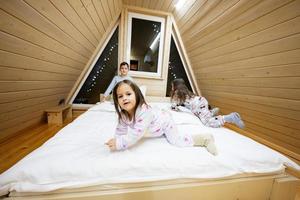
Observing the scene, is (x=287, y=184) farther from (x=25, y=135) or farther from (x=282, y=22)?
(x=25, y=135)

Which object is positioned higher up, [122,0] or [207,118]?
[122,0]

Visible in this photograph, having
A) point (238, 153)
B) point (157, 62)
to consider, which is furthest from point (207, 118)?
point (157, 62)

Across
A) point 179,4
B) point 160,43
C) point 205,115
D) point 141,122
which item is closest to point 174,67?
point 160,43

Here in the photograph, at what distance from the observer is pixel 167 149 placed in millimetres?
902

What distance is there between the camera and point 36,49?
1.49m

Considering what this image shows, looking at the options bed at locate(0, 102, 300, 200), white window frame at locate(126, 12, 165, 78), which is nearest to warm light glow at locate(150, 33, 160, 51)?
white window frame at locate(126, 12, 165, 78)

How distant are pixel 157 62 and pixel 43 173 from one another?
2.82 meters

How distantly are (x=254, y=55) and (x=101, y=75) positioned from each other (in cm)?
276

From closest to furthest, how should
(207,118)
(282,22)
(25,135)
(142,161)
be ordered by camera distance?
(142,161), (282,22), (207,118), (25,135)

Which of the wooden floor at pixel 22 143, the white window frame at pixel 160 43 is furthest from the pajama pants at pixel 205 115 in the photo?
the wooden floor at pixel 22 143

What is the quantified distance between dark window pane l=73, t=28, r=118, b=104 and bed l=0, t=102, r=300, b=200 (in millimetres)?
2384

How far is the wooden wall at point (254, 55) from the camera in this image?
4.19 feet

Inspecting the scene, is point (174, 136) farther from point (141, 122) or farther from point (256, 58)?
point (256, 58)

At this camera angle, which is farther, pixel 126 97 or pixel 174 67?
pixel 174 67
